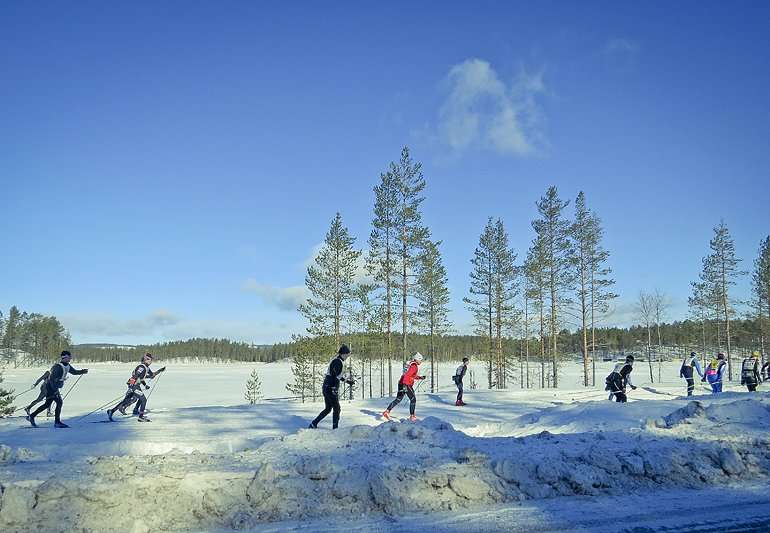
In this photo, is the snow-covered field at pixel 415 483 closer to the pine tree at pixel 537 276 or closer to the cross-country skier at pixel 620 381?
the cross-country skier at pixel 620 381

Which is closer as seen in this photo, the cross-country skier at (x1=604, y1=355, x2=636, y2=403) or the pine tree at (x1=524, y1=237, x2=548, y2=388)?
the cross-country skier at (x1=604, y1=355, x2=636, y2=403)

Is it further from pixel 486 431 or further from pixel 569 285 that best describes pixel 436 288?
pixel 486 431

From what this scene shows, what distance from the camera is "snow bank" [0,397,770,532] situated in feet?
19.0

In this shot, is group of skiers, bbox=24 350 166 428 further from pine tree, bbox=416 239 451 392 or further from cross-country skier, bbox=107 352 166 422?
pine tree, bbox=416 239 451 392

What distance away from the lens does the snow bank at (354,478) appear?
5.79 m

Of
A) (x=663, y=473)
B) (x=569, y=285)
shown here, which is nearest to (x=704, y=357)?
(x=569, y=285)

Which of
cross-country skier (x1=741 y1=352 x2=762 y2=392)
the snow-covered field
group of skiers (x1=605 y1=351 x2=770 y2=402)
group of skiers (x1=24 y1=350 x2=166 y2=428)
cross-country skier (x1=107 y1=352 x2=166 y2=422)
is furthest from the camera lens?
cross-country skier (x1=741 y1=352 x2=762 y2=392)

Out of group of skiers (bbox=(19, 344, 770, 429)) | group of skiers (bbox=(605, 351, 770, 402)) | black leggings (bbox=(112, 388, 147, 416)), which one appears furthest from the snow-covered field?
group of skiers (bbox=(605, 351, 770, 402))

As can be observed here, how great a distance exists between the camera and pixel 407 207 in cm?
3053

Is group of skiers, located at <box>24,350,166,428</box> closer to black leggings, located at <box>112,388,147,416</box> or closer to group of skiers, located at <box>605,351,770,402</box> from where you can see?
black leggings, located at <box>112,388,147,416</box>

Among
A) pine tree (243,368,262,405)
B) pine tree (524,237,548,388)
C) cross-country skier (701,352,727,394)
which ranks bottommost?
pine tree (243,368,262,405)

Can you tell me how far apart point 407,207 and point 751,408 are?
21255 millimetres

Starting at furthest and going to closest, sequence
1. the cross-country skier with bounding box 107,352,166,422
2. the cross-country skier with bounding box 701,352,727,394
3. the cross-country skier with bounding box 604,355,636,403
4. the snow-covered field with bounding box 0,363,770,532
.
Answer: the cross-country skier with bounding box 701,352,727,394 < the cross-country skier with bounding box 604,355,636,403 < the cross-country skier with bounding box 107,352,166,422 < the snow-covered field with bounding box 0,363,770,532

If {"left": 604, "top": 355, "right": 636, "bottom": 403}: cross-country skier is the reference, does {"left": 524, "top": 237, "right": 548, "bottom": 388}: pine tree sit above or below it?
above
